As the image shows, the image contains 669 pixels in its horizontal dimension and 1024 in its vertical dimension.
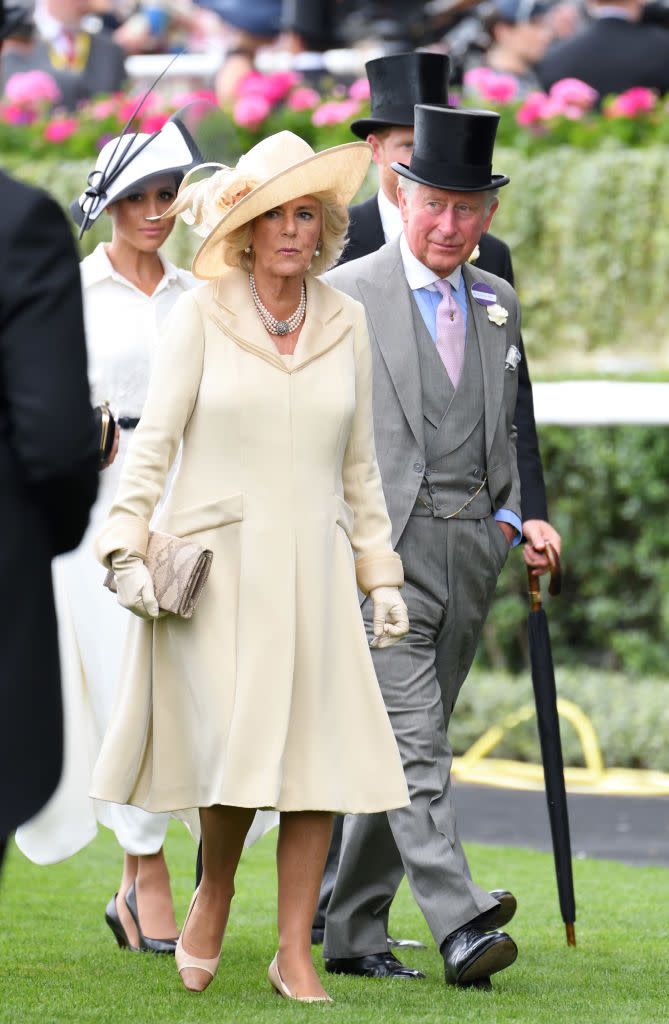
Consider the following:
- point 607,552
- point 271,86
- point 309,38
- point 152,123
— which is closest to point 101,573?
point 607,552

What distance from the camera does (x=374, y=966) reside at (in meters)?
5.32

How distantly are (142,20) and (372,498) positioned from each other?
11038 millimetres

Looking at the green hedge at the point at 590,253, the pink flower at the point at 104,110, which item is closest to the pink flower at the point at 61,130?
the pink flower at the point at 104,110

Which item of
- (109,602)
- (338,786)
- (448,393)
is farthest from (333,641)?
(109,602)

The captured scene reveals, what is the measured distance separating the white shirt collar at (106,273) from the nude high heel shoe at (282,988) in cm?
204

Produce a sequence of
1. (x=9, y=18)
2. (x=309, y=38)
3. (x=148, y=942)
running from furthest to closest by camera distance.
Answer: (x=309, y=38)
(x=148, y=942)
(x=9, y=18)

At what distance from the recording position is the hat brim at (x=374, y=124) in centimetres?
608

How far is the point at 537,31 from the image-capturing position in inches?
488

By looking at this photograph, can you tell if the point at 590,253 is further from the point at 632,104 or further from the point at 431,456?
the point at 431,456

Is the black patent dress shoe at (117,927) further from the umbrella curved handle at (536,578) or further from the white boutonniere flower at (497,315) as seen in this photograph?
the white boutonniere flower at (497,315)

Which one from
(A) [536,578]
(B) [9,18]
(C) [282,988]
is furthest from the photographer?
(A) [536,578]

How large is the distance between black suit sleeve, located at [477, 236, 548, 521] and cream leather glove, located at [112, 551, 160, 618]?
1.64 m

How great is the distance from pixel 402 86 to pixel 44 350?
3109 mm

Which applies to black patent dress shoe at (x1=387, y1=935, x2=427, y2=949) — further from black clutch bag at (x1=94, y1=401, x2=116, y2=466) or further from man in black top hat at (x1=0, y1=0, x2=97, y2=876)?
man in black top hat at (x1=0, y1=0, x2=97, y2=876)
